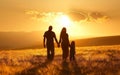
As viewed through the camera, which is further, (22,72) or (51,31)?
(51,31)

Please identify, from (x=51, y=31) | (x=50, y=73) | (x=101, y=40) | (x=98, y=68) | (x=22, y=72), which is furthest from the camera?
(x=101, y=40)

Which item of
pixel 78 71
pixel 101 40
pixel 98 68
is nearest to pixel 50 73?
pixel 78 71

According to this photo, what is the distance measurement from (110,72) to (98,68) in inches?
58.0

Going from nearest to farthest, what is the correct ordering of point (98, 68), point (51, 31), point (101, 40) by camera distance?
point (98, 68)
point (51, 31)
point (101, 40)

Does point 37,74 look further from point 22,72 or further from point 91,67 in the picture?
point 91,67

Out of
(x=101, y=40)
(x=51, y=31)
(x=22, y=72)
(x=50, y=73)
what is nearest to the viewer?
(x=50, y=73)

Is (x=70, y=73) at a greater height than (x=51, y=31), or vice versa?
(x=51, y=31)

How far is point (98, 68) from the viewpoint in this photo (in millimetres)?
15719

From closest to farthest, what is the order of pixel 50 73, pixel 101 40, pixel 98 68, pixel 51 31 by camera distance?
pixel 50 73, pixel 98 68, pixel 51 31, pixel 101 40

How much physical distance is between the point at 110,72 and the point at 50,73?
2162mm

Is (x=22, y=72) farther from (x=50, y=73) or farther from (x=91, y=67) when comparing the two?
(x=91, y=67)

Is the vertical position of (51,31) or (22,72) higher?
(51,31)

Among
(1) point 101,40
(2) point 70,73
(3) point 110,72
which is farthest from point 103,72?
(1) point 101,40

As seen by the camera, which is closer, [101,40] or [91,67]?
[91,67]
